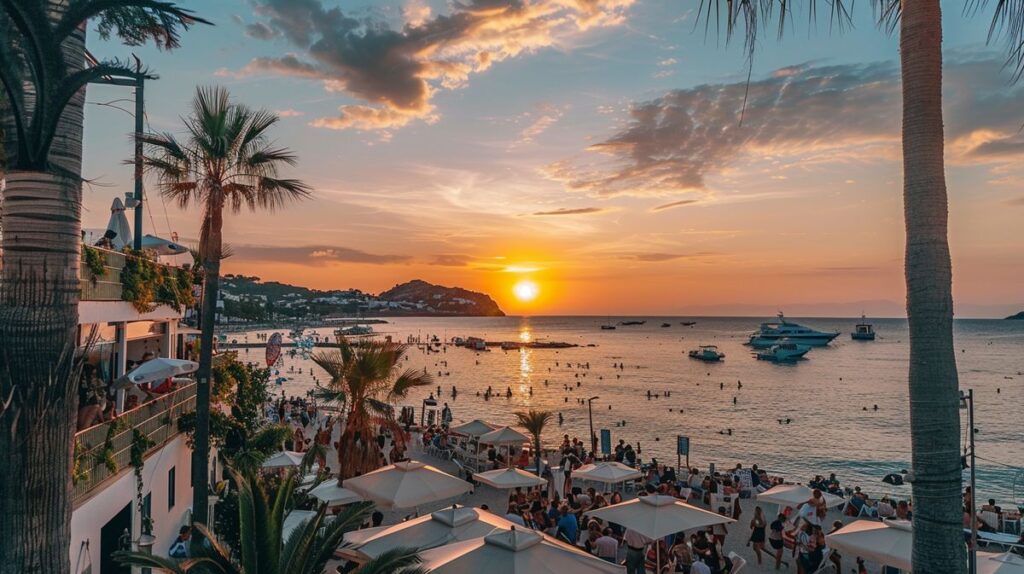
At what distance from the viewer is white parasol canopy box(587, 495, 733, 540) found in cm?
1143

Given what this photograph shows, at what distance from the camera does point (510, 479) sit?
1673 cm

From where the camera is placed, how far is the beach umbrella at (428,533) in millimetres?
9531

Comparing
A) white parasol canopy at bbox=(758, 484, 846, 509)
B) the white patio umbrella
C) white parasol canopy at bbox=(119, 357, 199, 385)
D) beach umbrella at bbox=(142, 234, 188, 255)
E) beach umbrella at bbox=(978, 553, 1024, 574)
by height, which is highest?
beach umbrella at bbox=(142, 234, 188, 255)

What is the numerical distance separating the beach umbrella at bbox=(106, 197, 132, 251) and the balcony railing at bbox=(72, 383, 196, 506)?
3.69 meters

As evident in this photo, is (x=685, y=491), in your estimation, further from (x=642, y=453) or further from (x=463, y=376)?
(x=463, y=376)

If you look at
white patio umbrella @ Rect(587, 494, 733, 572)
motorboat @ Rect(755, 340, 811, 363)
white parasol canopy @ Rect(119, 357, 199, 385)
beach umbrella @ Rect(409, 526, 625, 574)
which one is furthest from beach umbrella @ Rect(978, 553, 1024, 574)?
motorboat @ Rect(755, 340, 811, 363)

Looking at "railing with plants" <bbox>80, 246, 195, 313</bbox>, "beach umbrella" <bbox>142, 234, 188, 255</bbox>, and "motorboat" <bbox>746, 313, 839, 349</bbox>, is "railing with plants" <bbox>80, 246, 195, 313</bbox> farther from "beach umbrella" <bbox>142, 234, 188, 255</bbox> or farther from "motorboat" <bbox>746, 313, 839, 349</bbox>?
"motorboat" <bbox>746, 313, 839, 349</bbox>

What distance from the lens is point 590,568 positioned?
7.96 m

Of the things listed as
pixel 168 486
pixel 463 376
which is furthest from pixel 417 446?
pixel 463 376

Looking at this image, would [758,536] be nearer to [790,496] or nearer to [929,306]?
[790,496]

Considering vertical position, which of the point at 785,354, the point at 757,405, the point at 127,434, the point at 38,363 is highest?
the point at 38,363

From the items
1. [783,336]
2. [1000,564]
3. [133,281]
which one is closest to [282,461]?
[133,281]

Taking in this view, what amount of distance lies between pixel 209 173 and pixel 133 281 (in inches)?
113

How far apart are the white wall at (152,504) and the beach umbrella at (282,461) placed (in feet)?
8.19
